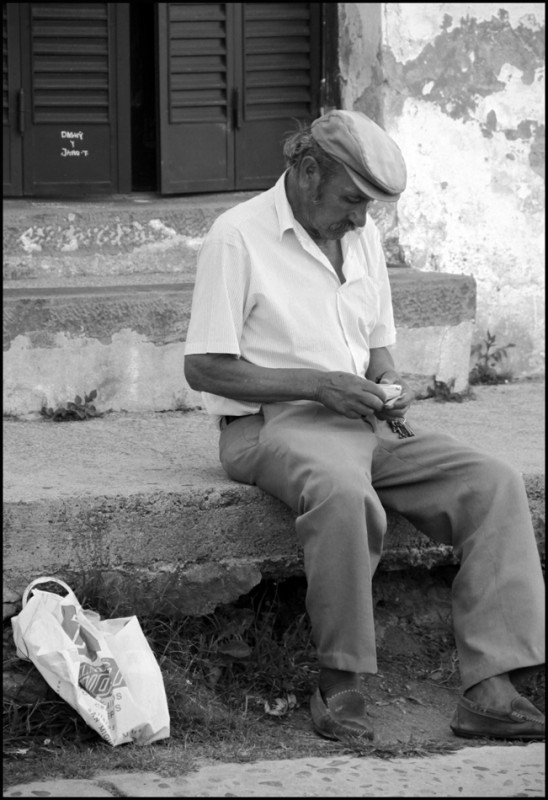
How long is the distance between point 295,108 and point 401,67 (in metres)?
0.64

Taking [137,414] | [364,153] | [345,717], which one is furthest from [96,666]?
[137,414]

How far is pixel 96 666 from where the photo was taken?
2.98m

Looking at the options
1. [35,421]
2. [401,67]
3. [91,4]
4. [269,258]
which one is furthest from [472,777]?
[91,4]

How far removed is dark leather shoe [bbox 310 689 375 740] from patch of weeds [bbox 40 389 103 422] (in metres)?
1.65

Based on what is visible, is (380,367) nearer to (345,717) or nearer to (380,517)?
(380,517)

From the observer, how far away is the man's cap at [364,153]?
3.20m

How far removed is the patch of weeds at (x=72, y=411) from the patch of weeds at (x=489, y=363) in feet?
5.60

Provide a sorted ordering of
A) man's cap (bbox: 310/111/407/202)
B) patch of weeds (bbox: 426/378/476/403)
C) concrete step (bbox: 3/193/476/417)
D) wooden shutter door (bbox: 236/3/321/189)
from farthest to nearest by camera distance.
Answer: wooden shutter door (bbox: 236/3/321/189), patch of weeds (bbox: 426/378/476/403), concrete step (bbox: 3/193/476/417), man's cap (bbox: 310/111/407/202)

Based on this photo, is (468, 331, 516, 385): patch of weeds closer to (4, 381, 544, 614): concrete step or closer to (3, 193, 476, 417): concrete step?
(3, 193, 476, 417): concrete step

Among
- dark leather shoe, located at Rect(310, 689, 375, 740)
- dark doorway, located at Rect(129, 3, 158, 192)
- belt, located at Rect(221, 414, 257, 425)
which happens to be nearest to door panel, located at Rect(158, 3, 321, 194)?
dark doorway, located at Rect(129, 3, 158, 192)

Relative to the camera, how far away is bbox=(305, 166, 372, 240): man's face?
3.26 meters

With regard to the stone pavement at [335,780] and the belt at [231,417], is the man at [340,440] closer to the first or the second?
the belt at [231,417]

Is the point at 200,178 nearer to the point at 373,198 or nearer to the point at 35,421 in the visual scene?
the point at 35,421

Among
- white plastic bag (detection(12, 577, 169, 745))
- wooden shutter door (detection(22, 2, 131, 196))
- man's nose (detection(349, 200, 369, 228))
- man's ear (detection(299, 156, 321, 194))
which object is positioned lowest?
white plastic bag (detection(12, 577, 169, 745))
